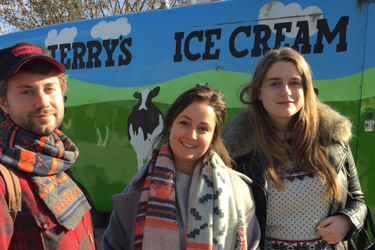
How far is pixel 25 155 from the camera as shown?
4.22 ft

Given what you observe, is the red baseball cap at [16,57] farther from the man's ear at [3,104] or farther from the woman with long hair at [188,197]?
the woman with long hair at [188,197]

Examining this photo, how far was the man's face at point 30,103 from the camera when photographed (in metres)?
1.37

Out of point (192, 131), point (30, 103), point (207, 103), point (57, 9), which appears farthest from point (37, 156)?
point (57, 9)

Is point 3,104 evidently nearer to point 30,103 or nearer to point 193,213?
point 30,103

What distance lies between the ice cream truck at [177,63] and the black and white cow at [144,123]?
1 centimetres

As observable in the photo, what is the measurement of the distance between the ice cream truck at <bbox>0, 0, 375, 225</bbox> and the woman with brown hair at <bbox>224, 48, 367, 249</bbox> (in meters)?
1.02

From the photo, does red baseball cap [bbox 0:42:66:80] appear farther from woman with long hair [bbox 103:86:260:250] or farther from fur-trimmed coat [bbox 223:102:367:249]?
fur-trimmed coat [bbox 223:102:367:249]

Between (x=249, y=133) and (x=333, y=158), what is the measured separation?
44cm

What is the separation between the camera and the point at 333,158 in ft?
5.94

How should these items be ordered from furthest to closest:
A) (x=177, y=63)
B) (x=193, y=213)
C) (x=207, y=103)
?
(x=177, y=63) → (x=207, y=103) → (x=193, y=213)

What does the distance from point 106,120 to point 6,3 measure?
9.92 meters

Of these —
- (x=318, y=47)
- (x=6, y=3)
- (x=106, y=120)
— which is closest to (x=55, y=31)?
(x=106, y=120)

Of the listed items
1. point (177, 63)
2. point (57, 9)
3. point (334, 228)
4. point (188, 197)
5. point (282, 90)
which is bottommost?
point (334, 228)

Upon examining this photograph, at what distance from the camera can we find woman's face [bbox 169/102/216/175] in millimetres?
1617
